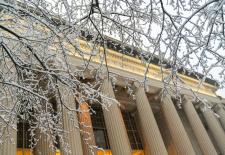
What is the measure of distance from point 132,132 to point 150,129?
21.9ft

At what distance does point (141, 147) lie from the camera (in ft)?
87.0

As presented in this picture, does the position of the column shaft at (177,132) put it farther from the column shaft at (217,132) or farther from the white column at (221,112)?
the white column at (221,112)

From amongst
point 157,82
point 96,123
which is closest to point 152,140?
point 96,123

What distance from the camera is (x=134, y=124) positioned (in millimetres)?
27500

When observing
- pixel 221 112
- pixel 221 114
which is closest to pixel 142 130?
pixel 221 114

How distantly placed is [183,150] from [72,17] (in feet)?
59.3

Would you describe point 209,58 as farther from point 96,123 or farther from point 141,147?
point 141,147

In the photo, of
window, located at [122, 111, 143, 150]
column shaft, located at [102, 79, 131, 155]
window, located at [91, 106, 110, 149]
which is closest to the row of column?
column shaft, located at [102, 79, 131, 155]

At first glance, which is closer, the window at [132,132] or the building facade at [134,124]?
the building facade at [134,124]

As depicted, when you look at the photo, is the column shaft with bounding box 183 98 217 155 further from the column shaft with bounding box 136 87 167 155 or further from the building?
the column shaft with bounding box 136 87 167 155

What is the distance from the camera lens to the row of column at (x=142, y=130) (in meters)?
15.5

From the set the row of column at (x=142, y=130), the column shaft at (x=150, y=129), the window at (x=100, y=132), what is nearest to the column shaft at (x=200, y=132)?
the row of column at (x=142, y=130)

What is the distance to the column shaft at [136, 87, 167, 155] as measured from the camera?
19.6m

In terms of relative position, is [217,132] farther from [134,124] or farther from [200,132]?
[134,124]
